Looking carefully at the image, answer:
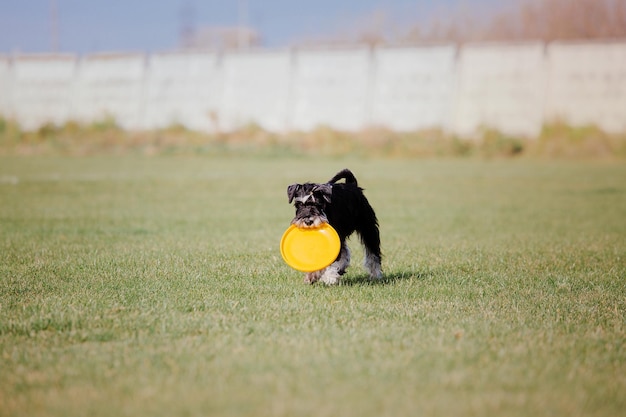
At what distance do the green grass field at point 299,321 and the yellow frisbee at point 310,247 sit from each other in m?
0.32

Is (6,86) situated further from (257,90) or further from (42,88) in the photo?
(257,90)

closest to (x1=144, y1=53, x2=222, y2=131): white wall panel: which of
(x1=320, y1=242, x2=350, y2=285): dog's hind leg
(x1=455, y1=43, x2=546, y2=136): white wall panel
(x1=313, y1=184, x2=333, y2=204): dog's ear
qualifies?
(x1=455, y1=43, x2=546, y2=136): white wall panel

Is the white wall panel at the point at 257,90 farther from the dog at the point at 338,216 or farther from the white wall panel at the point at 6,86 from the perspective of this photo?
the dog at the point at 338,216

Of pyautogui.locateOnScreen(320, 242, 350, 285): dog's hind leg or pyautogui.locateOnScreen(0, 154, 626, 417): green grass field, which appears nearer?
pyautogui.locateOnScreen(0, 154, 626, 417): green grass field

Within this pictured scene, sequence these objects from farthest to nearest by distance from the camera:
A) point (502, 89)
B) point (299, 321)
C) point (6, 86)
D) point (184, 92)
A: point (6, 86)
point (184, 92)
point (502, 89)
point (299, 321)

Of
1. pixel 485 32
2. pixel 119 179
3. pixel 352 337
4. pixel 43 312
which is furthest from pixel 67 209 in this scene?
pixel 485 32

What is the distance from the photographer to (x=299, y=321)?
6.18 metres

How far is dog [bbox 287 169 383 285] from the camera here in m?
7.38

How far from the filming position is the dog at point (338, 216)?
7375 mm

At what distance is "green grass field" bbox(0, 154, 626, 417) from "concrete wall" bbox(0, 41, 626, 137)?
26442 mm

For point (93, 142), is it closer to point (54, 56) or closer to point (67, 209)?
point (54, 56)

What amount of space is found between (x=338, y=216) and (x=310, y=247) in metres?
0.56

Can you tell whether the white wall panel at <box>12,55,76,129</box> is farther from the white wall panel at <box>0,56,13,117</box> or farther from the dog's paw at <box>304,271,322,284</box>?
the dog's paw at <box>304,271,322,284</box>

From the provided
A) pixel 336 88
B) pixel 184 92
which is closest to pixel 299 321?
pixel 336 88
